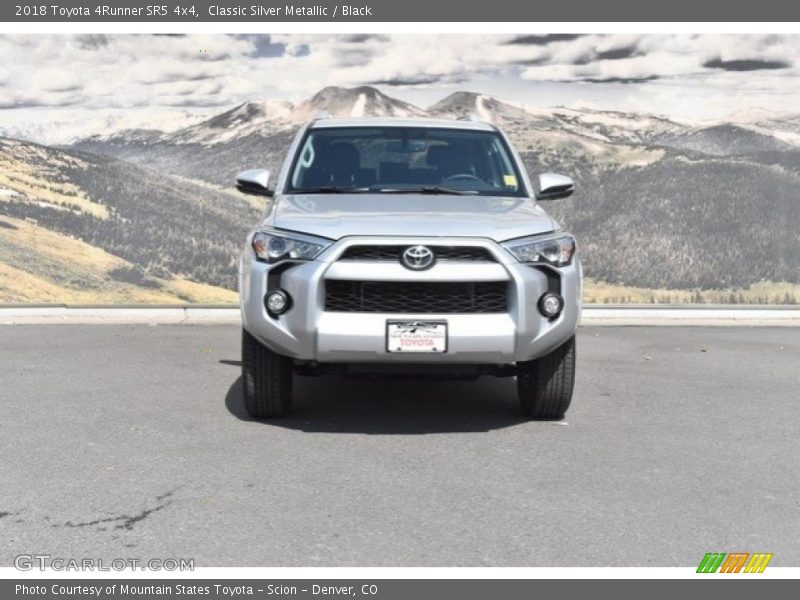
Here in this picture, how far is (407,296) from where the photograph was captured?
607 cm

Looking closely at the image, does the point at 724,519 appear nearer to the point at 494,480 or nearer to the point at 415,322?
the point at 494,480

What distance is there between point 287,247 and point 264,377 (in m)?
0.87

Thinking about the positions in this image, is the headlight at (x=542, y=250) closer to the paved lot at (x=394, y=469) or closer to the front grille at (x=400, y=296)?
the front grille at (x=400, y=296)

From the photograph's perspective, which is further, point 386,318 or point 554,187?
point 554,187

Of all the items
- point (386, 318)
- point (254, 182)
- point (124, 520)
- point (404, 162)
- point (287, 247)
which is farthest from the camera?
point (404, 162)

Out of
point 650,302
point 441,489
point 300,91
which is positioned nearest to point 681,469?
point 441,489

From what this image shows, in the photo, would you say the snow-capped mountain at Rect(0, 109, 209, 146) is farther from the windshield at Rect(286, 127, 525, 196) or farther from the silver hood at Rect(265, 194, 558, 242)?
the silver hood at Rect(265, 194, 558, 242)

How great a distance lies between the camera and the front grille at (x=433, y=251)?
608 cm

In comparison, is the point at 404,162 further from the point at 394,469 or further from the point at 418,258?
the point at 394,469

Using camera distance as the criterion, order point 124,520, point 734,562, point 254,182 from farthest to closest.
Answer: point 254,182, point 124,520, point 734,562

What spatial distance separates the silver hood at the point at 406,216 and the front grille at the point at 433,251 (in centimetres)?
8

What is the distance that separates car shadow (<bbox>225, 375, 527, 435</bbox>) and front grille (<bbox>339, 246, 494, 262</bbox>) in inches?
42.8

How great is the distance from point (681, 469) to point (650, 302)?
729 centimetres

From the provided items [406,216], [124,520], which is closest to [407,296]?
[406,216]
